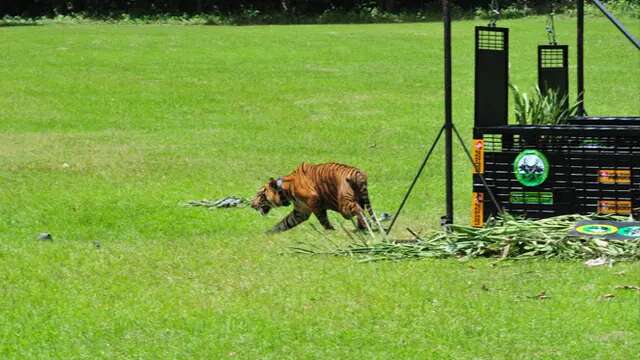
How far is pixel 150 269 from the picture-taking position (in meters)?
10.5

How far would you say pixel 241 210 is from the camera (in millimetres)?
15375

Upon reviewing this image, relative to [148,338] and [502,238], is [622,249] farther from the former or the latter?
[148,338]

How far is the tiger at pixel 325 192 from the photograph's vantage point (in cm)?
1214

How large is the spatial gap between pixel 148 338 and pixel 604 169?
4.93m

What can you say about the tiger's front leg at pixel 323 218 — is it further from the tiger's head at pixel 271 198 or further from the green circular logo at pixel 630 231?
the green circular logo at pixel 630 231

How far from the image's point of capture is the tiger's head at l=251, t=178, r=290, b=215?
41.6 feet

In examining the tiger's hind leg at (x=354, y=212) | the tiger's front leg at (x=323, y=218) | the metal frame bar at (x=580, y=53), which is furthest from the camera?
the metal frame bar at (x=580, y=53)

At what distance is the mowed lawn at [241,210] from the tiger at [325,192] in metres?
0.41

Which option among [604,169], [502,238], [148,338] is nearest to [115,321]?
[148,338]

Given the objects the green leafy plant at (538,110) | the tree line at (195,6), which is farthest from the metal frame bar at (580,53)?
the tree line at (195,6)

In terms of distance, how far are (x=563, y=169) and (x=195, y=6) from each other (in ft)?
158

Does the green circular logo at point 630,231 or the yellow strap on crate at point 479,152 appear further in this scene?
the yellow strap on crate at point 479,152

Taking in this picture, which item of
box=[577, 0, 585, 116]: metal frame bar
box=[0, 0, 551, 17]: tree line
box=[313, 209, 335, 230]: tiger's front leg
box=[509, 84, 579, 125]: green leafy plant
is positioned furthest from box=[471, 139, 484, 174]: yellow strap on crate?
box=[0, 0, 551, 17]: tree line

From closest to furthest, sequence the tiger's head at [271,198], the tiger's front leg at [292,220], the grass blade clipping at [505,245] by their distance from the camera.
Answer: the grass blade clipping at [505,245], the tiger's front leg at [292,220], the tiger's head at [271,198]
